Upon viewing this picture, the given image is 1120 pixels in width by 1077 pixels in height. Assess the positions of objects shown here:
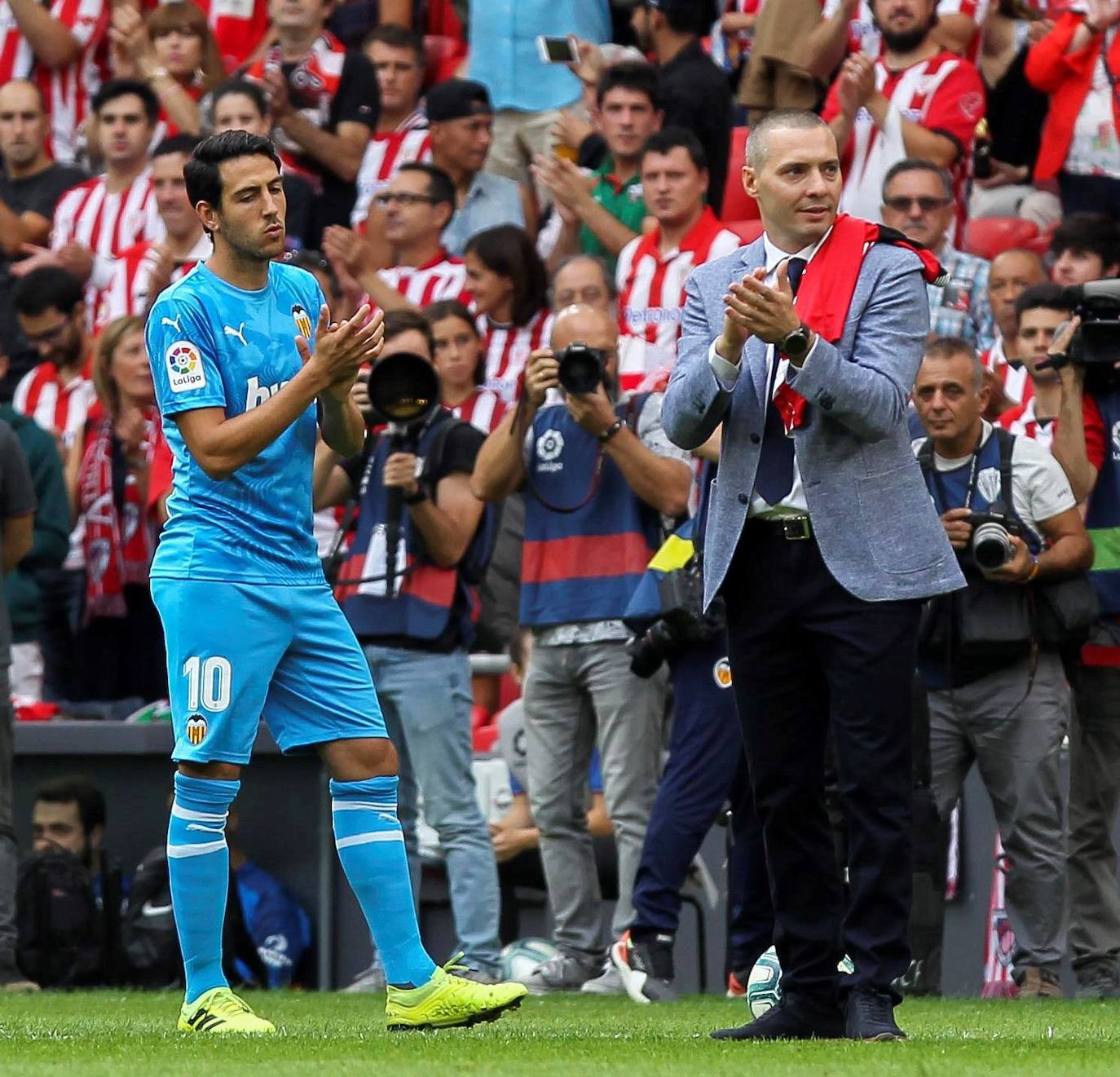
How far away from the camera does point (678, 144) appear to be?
10.9m

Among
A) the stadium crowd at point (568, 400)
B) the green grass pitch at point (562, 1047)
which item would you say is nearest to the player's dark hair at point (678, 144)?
the stadium crowd at point (568, 400)

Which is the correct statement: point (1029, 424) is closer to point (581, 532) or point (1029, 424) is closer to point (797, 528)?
point (581, 532)

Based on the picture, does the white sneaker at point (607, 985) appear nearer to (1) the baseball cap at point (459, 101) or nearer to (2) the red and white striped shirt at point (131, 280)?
(2) the red and white striped shirt at point (131, 280)

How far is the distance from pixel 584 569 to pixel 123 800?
2.82 meters

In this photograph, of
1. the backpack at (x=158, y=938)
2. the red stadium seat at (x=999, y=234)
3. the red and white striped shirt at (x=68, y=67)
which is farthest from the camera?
the red and white striped shirt at (x=68, y=67)

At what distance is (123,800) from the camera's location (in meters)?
10.5

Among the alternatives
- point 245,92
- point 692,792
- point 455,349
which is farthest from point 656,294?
point 692,792

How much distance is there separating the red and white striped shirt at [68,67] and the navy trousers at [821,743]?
1069cm

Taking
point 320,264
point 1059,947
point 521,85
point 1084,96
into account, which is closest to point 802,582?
point 1059,947

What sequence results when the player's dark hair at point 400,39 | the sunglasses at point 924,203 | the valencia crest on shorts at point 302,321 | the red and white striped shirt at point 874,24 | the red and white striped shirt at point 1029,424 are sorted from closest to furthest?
1. the valencia crest on shorts at point 302,321
2. the red and white striped shirt at point 1029,424
3. the sunglasses at point 924,203
4. the red and white striped shirt at point 874,24
5. the player's dark hair at point 400,39

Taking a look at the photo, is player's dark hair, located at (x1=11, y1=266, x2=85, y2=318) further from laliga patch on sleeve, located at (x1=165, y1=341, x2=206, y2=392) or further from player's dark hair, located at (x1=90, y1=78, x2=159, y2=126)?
laliga patch on sleeve, located at (x1=165, y1=341, x2=206, y2=392)

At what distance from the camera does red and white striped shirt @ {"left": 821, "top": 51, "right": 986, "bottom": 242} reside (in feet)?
37.9

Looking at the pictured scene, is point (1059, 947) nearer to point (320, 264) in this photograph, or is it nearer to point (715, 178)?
point (320, 264)

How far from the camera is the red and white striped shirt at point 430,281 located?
12.2m
